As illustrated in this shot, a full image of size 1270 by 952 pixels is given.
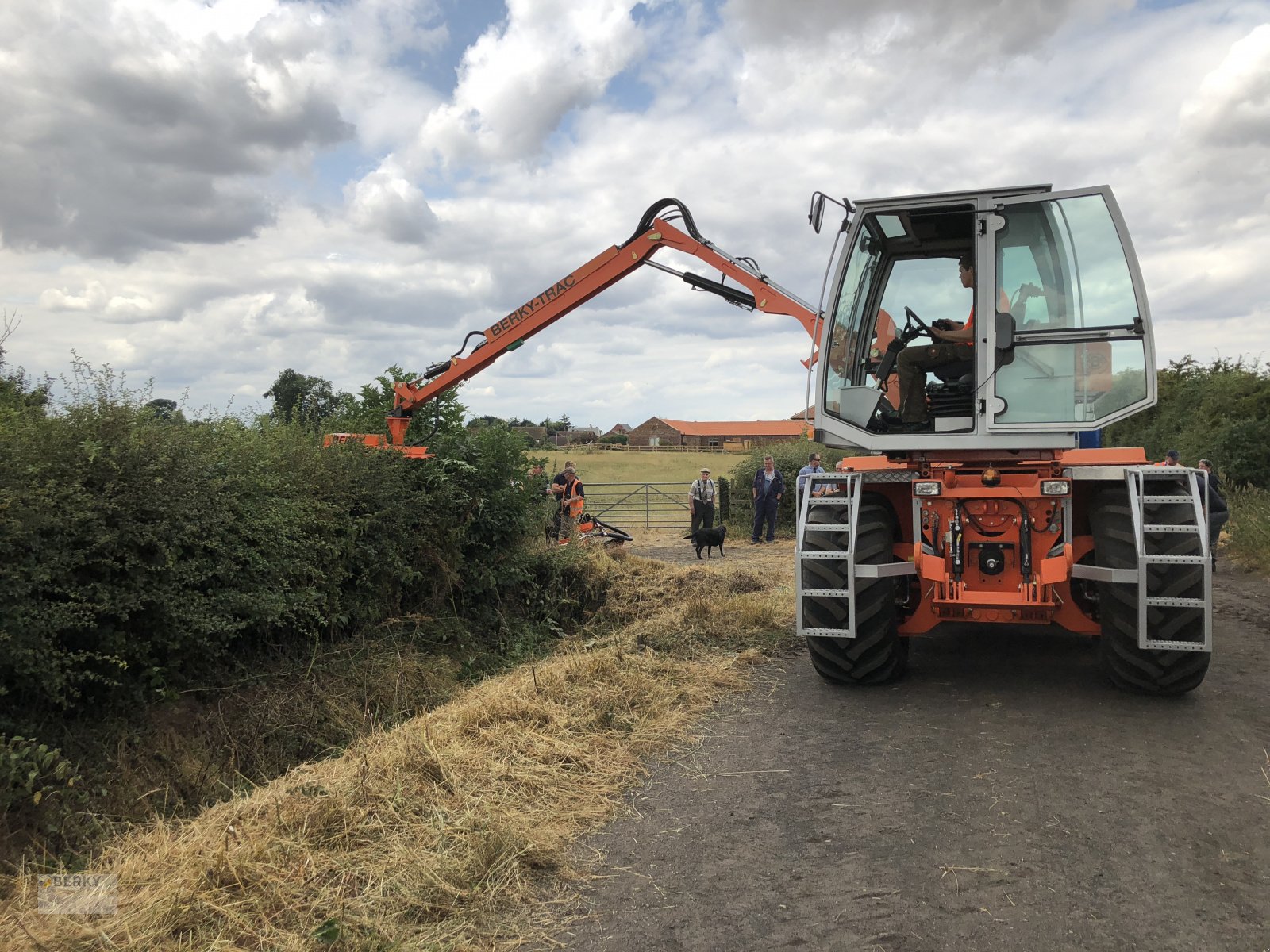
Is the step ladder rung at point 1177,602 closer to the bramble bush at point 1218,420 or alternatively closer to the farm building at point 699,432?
the bramble bush at point 1218,420

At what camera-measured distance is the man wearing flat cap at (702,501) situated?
1812 centimetres

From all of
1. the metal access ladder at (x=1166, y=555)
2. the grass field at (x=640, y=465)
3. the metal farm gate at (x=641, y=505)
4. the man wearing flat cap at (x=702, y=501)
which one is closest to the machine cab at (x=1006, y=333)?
the metal access ladder at (x=1166, y=555)

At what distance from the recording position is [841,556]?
6277 mm

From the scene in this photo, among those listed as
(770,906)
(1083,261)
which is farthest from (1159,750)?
(1083,261)

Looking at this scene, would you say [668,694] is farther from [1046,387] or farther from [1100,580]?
[1046,387]

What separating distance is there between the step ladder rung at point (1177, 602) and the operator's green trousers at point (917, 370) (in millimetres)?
1987

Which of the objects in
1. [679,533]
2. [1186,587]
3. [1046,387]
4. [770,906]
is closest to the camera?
[770,906]

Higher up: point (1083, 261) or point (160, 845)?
point (1083, 261)

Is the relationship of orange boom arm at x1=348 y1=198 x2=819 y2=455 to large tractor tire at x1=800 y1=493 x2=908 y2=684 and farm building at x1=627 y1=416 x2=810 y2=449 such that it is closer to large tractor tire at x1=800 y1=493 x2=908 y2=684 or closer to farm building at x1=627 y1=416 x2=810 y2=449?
large tractor tire at x1=800 y1=493 x2=908 y2=684

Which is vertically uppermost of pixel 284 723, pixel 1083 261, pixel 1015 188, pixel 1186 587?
pixel 1015 188

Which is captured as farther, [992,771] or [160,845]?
[992,771]

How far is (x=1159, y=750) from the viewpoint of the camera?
5055 mm

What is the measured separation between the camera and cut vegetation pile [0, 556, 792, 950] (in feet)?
10.3

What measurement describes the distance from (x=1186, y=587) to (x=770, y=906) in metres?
3.88
